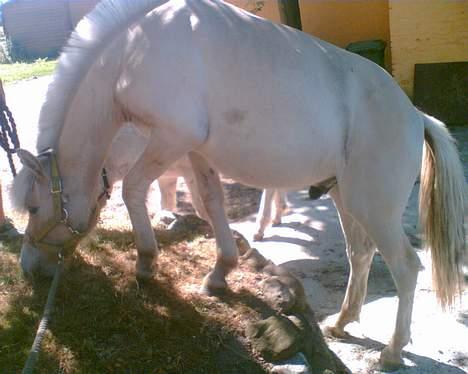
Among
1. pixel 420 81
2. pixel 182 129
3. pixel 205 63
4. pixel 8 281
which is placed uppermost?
pixel 205 63

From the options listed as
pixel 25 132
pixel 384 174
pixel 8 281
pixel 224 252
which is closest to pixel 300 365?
pixel 224 252

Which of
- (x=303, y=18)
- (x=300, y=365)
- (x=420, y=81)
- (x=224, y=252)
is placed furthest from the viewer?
(x=303, y=18)

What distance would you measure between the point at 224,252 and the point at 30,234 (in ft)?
3.77

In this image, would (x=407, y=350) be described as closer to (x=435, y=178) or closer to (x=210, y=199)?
(x=435, y=178)

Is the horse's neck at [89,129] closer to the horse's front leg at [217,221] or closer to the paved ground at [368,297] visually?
the paved ground at [368,297]

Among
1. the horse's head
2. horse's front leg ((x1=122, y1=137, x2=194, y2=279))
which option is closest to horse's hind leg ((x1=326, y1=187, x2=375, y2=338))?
horse's front leg ((x1=122, y1=137, x2=194, y2=279))

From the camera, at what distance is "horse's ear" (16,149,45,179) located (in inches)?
110

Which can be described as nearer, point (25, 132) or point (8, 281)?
point (8, 281)

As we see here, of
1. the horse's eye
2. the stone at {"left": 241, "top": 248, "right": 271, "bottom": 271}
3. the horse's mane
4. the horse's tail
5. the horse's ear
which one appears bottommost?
the stone at {"left": 241, "top": 248, "right": 271, "bottom": 271}

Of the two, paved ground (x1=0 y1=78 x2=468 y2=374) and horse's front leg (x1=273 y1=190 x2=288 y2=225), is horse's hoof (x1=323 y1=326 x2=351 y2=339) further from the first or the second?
horse's front leg (x1=273 y1=190 x2=288 y2=225)

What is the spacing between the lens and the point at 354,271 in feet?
11.3

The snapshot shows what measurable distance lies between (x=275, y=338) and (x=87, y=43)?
1.83m

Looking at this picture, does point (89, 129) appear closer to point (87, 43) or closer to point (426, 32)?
point (87, 43)

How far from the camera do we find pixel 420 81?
918 centimetres
